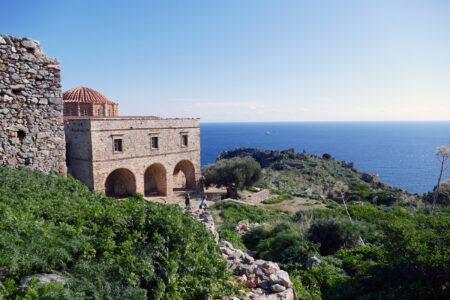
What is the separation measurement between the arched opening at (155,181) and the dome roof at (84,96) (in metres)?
8.51

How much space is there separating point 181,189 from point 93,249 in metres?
25.7

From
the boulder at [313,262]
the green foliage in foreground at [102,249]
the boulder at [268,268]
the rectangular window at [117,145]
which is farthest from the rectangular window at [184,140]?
the boulder at [268,268]

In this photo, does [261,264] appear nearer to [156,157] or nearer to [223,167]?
[156,157]

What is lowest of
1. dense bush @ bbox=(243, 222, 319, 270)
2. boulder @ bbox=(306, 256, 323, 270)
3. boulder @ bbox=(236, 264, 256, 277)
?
dense bush @ bbox=(243, 222, 319, 270)

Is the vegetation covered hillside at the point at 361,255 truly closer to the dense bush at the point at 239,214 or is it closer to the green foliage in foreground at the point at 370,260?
the green foliage in foreground at the point at 370,260

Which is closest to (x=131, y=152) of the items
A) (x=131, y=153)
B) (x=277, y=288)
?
(x=131, y=153)

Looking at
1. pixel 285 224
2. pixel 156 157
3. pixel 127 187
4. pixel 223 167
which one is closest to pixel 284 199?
pixel 223 167

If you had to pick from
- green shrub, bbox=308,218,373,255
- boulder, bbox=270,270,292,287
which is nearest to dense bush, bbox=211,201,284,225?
green shrub, bbox=308,218,373,255

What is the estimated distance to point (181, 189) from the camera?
29375 mm

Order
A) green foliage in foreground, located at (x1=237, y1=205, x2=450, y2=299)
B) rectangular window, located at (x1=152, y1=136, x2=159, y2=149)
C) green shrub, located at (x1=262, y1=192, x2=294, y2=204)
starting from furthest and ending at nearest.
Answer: green shrub, located at (x1=262, y1=192, x2=294, y2=204), rectangular window, located at (x1=152, y1=136, x2=159, y2=149), green foliage in foreground, located at (x1=237, y1=205, x2=450, y2=299)

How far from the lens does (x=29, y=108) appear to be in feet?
25.2

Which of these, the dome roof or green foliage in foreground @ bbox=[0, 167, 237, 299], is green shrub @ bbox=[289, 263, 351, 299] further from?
the dome roof

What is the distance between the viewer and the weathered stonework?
816 inches

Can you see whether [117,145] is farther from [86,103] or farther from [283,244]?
[283,244]
